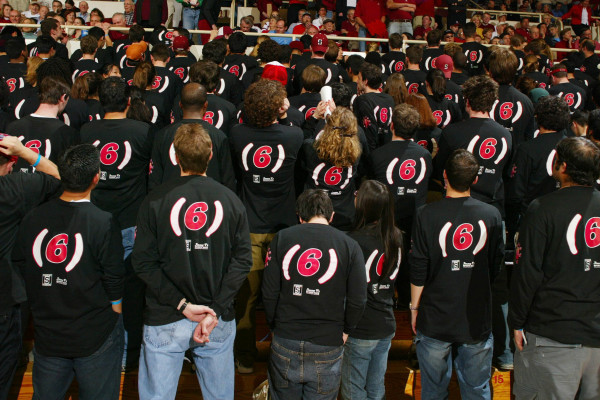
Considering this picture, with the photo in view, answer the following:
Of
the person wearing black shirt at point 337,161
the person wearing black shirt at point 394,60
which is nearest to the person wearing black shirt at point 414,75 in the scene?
the person wearing black shirt at point 394,60

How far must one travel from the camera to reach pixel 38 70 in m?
5.74

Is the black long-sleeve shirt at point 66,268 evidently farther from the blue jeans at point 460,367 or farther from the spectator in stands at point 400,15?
the spectator in stands at point 400,15

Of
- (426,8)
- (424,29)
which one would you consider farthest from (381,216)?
(426,8)

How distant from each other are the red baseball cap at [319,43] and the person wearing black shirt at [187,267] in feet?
14.0

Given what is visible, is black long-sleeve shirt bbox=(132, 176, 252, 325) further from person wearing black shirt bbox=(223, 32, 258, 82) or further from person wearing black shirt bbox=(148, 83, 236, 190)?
person wearing black shirt bbox=(223, 32, 258, 82)

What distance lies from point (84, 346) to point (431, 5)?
1253cm

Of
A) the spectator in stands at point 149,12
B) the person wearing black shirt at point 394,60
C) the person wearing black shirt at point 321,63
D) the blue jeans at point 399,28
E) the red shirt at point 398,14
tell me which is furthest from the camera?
the red shirt at point 398,14

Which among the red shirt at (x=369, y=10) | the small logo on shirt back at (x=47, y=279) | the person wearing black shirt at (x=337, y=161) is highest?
the red shirt at (x=369, y=10)

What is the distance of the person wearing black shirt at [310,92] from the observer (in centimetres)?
545

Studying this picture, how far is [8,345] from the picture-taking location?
3240mm

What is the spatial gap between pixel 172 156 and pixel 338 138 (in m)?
1.16

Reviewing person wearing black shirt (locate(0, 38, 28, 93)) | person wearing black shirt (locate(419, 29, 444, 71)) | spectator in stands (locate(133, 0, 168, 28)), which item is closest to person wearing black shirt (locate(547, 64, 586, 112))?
person wearing black shirt (locate(419, 29, 444, 71))

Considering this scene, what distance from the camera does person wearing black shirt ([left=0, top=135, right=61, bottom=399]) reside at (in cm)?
316

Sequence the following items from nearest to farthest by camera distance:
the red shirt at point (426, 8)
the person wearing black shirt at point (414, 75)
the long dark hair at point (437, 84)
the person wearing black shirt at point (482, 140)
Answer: the person wearing black shirt at point (482, 140)
the long dark hair at point (437, 84)
the person wearing black shirt at point (414, 75)
the red shirt at point (426, 8)
